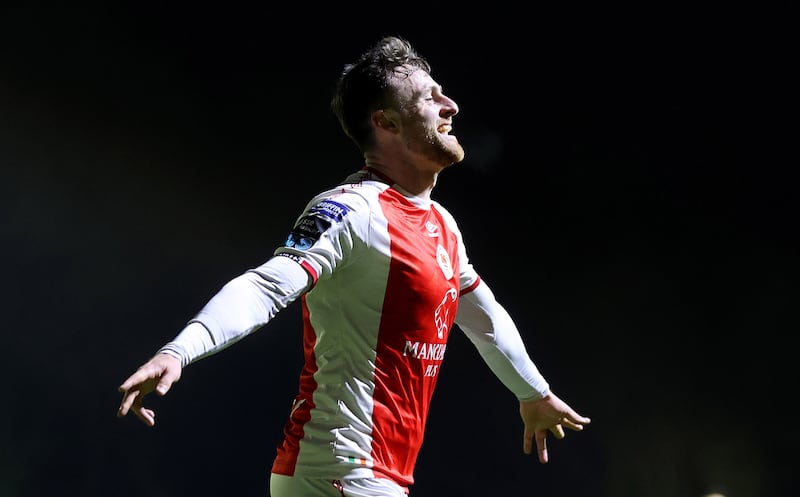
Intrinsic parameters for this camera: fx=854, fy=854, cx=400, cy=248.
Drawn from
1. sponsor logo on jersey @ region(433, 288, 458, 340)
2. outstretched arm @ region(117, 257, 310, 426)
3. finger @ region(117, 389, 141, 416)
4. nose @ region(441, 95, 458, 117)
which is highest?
nose @ region(441, 95, 458, 117)

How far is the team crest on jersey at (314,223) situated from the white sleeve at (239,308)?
0.17 ft

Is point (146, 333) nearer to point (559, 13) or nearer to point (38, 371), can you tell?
point (38, 371)

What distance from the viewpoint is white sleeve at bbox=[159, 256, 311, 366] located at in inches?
46.7

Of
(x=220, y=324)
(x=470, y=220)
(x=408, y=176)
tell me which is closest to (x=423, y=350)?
(x=408, y=176)

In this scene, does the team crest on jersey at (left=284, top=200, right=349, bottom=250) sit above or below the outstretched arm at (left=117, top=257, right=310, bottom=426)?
above

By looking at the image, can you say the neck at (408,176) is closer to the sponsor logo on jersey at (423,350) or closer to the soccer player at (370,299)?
the soccer player at (370,299)

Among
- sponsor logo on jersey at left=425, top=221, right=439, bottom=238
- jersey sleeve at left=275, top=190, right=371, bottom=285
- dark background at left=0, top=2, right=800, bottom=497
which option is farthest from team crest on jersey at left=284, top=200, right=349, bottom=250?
dark background at left=0, top=2, right=800, bottom=497

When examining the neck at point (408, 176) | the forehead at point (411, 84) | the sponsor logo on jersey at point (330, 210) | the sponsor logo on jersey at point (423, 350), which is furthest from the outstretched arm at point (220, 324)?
the forehead at point (411, 84)

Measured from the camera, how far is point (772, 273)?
4008 mm

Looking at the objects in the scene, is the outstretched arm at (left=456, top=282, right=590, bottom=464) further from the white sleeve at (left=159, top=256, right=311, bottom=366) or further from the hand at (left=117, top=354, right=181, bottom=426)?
the hand at (left=117, top=354, right=181, bottom=426)

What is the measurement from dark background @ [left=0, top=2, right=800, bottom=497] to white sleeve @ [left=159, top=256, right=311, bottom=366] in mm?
2470

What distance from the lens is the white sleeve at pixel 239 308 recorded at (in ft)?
3.89

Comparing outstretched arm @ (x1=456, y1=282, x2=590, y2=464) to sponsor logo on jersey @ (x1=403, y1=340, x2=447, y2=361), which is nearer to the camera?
sponsor logo on jersey @ (x1=403, y1=340, x2=447, y2=361)

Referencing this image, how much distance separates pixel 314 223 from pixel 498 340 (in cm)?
64
